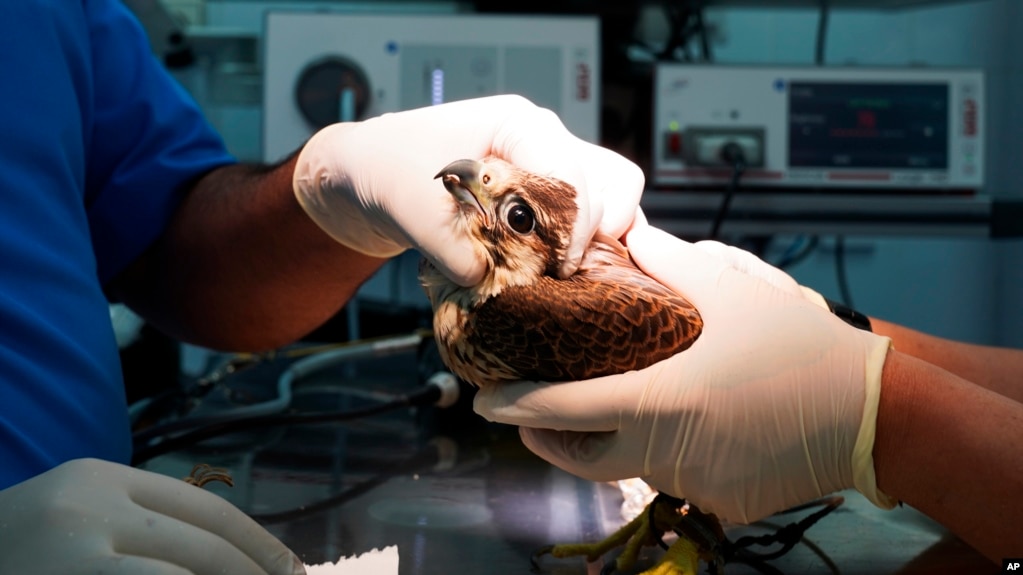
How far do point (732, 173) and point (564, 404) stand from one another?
117 cm

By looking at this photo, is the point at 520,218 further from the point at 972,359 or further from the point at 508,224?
the point at 972,359

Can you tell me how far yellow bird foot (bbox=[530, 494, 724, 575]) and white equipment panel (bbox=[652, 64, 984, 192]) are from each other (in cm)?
111

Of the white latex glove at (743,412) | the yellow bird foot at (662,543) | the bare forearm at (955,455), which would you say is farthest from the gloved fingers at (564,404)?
the bare forearm at (955,455)

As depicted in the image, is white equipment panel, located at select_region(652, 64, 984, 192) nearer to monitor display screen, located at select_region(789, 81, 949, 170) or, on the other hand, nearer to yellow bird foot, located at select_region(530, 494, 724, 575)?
monitor display screen, located at select_region(789, 81, 949, 170)

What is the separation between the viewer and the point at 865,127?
69.3 inches

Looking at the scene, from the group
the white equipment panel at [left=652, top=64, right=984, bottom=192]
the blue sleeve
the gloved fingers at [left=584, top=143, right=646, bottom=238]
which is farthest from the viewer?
the white equipment panel at [left=652, top=64, right=984, bottom=192]

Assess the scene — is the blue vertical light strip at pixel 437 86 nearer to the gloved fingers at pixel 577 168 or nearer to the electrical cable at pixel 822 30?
the gloved fingers at pixel 577 168

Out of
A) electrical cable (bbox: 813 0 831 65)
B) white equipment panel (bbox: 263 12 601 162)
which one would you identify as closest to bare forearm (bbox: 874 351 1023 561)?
white equipment panel (bbox: 263 12 601 162)

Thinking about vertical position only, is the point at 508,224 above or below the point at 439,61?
below

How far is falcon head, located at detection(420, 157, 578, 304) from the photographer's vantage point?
2.24 ft

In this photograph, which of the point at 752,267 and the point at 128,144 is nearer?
the point at 752,267

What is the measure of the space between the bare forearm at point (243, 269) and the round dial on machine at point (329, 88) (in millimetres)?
636

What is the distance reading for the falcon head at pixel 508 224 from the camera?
0.68 meters

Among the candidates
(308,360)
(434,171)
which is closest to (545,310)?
(434,171)
